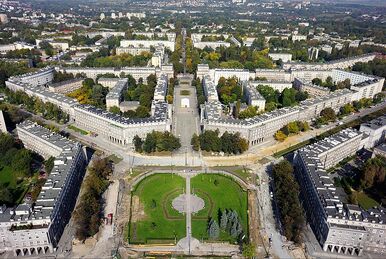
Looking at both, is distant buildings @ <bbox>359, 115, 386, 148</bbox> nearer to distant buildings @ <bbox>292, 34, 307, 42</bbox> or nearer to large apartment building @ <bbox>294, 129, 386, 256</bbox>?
large apartment building @ <bbox>294, 129, 386, 256</bbox>

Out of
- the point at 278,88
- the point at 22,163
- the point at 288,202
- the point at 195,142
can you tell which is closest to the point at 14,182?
the point at 22,163

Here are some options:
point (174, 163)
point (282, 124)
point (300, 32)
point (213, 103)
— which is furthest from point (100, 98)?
point (300, 32)

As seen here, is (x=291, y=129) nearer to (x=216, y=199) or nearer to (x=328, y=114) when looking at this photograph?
(x=328, y=114)

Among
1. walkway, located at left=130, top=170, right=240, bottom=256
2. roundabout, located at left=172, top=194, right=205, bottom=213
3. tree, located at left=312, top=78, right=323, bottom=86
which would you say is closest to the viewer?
walkway, located at left=130, top=170, right=240, bottom=256

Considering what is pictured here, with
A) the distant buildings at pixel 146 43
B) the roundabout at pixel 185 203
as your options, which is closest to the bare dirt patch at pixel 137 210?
the roundabout at pixel 185 203

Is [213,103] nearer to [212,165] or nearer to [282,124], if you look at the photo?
[282,124]

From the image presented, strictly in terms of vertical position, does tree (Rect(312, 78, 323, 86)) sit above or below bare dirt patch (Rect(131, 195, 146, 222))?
above

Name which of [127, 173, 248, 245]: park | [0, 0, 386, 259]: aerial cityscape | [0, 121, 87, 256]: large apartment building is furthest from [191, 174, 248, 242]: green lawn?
[0, 121, 87, 256]: large apartment building
